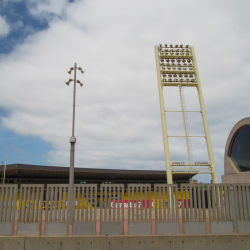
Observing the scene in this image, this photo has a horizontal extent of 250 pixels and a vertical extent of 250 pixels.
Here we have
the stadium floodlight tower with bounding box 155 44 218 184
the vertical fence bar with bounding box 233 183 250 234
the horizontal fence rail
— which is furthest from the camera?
the stadium floodlight tower with bounding box 155 44 218 184

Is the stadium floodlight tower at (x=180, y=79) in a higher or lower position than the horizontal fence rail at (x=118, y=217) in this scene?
higher

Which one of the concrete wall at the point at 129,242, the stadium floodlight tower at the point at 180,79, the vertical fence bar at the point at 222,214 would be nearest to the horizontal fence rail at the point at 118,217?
the vertical fence bar at the point at 222,214

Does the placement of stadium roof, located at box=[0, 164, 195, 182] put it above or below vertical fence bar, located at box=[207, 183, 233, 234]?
above

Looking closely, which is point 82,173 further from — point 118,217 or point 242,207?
point 242,207

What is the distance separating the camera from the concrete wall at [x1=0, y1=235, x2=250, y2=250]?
10898 mm

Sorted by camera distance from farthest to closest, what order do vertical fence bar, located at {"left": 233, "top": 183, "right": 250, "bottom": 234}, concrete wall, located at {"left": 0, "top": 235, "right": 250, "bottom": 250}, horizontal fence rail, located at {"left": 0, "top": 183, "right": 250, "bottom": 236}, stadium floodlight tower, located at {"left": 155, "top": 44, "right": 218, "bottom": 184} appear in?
1. stadium floodlight tower, located at {"left": 155, "top": 44, "right": 218, "bottom": 184}
2. vertical fence bar, located at {"left": 233, "top": 183, "right": 250, "bottom": 234}
3. horizontal fence rail, located at {"left": 0, "top": 183, "right": 250, "bottom": 236}
4. concrete wall, located at {"left": 0, "top": 235, "right": 250, "bottom": 250}

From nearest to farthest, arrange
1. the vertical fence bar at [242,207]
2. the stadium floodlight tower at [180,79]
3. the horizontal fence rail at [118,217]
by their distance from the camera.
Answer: the horizontal fence rail at [118,217]
the vertical fence bar at [242,207]
the stadium floodlight tower at [180,79]

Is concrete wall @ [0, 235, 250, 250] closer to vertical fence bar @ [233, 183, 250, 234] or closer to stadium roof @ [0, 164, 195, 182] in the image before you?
vertical fence bar @ [233, 183, 250, 234]

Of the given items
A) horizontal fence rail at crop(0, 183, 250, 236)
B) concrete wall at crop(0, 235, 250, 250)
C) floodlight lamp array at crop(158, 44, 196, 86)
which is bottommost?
concrete wall at crop(0, 235, 250, 250)

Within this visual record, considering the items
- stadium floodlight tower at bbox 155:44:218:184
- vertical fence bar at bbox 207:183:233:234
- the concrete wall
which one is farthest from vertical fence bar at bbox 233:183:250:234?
stadium floodlight tower at bbox 155:44:218:184

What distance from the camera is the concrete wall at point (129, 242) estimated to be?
1090cm

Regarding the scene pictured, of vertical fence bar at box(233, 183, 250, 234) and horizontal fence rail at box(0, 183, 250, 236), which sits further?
vertical fence bar at box(233, 183, 250, 234)

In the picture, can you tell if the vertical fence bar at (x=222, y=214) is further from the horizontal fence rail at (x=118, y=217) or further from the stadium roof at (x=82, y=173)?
the stadium roof at (x=82, y=173)

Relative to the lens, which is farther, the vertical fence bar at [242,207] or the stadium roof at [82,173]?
the stadium roof at [82,173]
